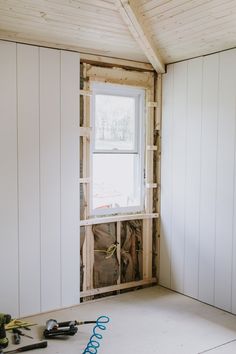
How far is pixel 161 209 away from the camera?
5047 mm

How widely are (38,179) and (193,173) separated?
1.65m

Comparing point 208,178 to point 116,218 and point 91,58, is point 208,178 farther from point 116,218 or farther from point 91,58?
point 91,58

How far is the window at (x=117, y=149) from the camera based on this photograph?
15.4 feet

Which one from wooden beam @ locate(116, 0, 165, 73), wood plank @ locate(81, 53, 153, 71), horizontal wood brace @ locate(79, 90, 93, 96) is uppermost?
wooden beam @ locate(116, 0, 165, 73)

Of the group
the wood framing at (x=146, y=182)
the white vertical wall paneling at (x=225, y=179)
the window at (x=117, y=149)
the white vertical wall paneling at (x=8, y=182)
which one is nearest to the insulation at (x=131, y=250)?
the wood framing at (x=146, y=182)

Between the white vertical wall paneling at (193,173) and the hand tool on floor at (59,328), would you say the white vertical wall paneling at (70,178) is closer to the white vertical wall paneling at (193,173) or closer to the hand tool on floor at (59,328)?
the hand tool on floor at (59,328)

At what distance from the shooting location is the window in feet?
15.4

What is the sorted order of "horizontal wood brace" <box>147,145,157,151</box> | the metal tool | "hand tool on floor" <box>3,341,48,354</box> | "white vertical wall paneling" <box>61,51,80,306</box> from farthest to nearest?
"horizontal wood brace" <box>147,145,157,151</box>
"white vertical wall paneling" <box>61,51,80,306</box>
the metal tool
"hand tool on floor" <box>3,341,48,354</box>

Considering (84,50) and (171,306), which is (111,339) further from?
(84,50)

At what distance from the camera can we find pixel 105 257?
4.75 meters

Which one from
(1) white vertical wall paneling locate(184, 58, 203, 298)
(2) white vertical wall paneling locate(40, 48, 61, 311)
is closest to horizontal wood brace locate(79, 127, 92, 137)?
(2) white vertical wall paneling locate(40, 48, 61, 311)

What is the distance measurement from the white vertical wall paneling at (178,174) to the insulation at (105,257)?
2.24ft

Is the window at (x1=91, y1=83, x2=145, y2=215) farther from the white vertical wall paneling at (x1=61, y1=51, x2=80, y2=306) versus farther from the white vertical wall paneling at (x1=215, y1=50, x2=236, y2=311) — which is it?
the white vertical wall paneling at (x1=215, y1=50, x2=236, y2=311)

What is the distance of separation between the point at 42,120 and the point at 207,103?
169 centimetres
